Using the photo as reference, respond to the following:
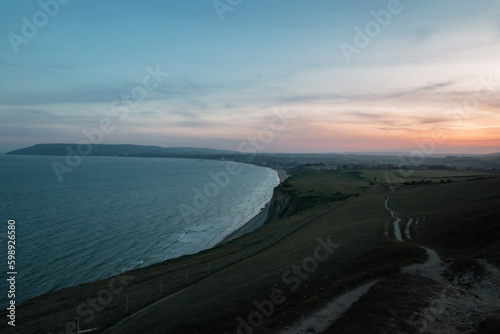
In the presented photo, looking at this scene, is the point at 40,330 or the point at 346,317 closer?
the point at 346,317

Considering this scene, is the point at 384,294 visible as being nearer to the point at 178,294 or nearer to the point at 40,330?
the point at 178,294

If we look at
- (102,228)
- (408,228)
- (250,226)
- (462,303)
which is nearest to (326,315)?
(462,303)

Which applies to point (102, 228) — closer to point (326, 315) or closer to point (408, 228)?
point (408, 228)

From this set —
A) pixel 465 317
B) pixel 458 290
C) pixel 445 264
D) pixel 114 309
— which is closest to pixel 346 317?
pixel 465 317

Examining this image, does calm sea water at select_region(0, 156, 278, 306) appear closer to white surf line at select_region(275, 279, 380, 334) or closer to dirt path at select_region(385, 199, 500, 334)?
white surf line at select_region(275, 279, 380, 334)

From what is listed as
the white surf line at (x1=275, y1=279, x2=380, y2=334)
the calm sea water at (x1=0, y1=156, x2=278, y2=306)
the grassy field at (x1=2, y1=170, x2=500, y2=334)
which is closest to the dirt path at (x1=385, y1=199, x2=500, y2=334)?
the grassy field at (x1=2, y1=170, x2=500, y2=334)

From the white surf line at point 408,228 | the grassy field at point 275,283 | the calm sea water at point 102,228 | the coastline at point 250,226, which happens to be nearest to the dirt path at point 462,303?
the grassy field at point 275,283

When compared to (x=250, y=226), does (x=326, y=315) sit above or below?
above

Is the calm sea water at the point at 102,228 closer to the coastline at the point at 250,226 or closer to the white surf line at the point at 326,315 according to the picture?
the coastline at the point at 250,226
